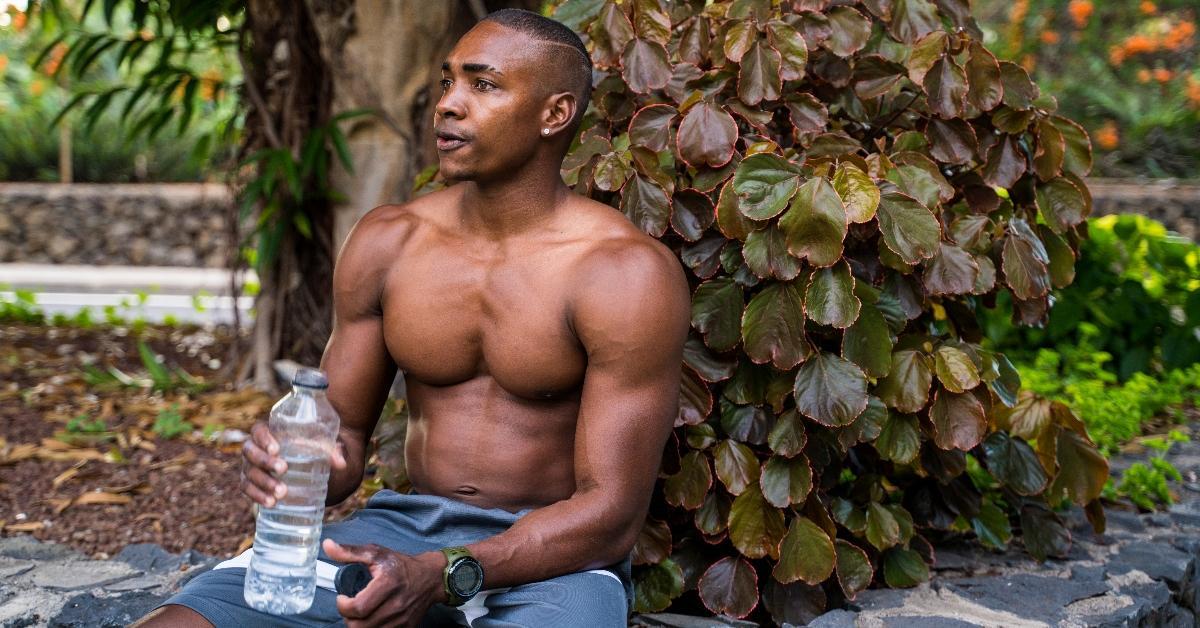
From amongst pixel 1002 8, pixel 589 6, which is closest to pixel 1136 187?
pixel 1002 8

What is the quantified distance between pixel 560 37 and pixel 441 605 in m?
1.13

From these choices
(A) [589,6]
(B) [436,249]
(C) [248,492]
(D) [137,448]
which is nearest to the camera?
(C) [248,492]

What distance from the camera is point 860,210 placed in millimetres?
2740

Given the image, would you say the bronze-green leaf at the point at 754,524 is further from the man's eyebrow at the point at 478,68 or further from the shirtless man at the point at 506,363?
the man's eyebrow at the point at 478,68

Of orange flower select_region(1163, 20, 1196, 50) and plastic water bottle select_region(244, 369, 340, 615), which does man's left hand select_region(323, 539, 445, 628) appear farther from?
orange flower select_region(1163, 20, 1196, 50)

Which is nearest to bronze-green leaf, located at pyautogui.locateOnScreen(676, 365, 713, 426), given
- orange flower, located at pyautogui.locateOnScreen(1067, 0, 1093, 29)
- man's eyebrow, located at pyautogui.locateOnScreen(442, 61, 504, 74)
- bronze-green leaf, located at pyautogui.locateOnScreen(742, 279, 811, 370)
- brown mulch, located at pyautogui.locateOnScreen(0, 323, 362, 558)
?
bronze-green leaf, located at pyautogui.locateOnScreen(742, 279, 811, 370)

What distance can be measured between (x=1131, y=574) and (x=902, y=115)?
4.61 feet

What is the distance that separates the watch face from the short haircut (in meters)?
0.90

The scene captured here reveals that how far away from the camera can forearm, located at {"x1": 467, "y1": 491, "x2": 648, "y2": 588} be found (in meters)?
2.23

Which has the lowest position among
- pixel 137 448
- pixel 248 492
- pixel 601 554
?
pixel 137 448

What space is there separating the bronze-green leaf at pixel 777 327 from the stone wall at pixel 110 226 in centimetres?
1028

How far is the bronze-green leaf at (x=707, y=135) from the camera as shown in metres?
2.90

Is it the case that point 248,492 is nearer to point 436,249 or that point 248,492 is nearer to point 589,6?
point 436,249

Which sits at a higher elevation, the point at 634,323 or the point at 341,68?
the point at 634,323
